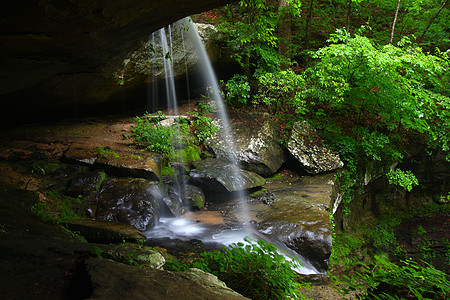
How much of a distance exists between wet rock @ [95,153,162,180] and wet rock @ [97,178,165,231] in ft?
0.56

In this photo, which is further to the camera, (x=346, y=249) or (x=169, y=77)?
(x=169, y=77)

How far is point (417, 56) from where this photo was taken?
768cm

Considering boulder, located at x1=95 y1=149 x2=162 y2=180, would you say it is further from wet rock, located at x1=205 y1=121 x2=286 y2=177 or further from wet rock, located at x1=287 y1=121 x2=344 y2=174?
wet rock, located at x1=287 y1=121 x2=344 y2=174

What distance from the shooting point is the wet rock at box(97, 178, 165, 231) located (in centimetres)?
552

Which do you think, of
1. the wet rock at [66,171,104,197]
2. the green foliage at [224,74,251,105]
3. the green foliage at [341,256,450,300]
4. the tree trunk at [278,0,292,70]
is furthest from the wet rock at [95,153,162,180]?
the tree trunk at [278,0,292,70]

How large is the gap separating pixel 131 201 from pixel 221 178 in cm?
260

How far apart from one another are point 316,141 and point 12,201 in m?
8.64

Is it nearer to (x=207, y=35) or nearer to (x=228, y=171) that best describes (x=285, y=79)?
(x=207, y=35)

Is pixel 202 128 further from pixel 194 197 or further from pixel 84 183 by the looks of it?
pixel 84 183

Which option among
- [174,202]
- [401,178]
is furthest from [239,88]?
[401,178]

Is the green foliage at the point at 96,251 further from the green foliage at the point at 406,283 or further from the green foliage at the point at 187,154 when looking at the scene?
the green foliage at the point at 187,154

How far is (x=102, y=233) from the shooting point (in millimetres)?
4234

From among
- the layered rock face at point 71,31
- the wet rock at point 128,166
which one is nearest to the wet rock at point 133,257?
the layered rock face at point 71,31

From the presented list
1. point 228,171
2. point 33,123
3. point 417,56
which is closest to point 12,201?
point 228,171
